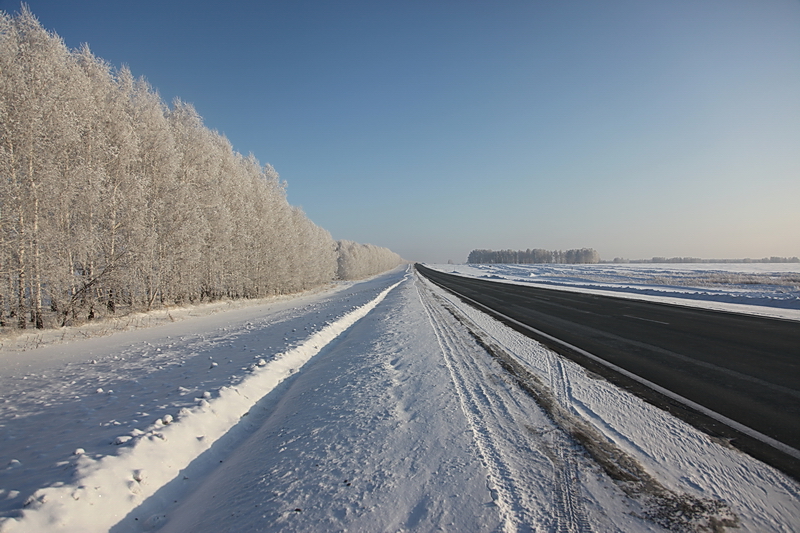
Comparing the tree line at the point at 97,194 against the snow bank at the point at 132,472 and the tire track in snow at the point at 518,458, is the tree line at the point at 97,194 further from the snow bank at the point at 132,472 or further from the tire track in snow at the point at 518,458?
the tire track in snow at the point at 518,458

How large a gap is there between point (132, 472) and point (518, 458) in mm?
3744

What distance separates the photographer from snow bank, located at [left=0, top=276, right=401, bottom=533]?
268 centimetres

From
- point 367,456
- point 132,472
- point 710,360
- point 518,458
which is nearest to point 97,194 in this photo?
point 132,472

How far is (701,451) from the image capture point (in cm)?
342

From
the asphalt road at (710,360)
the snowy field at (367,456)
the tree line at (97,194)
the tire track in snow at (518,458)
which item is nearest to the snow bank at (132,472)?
the snowy field at (367,456)

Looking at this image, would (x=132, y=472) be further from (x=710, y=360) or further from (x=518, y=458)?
(x=710, y=360)

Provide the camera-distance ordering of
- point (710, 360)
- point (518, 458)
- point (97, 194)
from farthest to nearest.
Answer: point (97, 194) < point (710, 360) < point (518, 458)

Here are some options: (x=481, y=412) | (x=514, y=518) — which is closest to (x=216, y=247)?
(x=481, y=412)

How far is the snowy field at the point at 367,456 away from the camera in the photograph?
2.64 metres

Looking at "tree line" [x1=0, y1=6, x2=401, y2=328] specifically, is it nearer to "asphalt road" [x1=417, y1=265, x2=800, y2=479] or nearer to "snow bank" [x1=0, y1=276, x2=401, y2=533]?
"snow bank" [x1=0, y1=276, x2=401, y2=533]

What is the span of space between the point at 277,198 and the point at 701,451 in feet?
112

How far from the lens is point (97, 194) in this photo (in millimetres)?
13773

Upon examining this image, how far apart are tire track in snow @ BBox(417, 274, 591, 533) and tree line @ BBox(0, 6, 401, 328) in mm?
14732

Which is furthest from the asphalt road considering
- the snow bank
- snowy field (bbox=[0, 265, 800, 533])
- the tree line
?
the tree line
